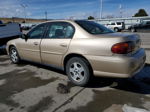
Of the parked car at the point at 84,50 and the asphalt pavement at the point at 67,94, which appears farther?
the parked car at the point at 84,50

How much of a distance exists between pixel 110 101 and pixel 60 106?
100 cm

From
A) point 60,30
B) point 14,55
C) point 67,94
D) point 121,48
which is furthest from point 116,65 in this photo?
point 14,55

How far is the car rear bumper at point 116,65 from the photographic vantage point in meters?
3.28

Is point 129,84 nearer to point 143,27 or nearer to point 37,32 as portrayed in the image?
point 37,32

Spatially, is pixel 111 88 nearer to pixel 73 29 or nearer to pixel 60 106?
pixel 60 106

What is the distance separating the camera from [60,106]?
3.12 metres

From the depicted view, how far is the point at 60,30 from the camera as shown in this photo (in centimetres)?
435

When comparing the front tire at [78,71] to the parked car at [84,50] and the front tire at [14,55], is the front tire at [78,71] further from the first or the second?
the front tire at [14,55]

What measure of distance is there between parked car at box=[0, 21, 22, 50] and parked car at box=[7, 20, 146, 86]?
346 cm

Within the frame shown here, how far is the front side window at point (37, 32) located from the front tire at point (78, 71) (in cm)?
138

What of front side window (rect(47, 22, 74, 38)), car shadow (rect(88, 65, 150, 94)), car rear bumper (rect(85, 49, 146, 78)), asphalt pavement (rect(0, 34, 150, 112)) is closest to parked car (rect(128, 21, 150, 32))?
asphalt pavement (rect(0, 34, 150, 112))

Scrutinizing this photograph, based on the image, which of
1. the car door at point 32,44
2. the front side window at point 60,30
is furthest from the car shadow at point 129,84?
the car door at point 32,44

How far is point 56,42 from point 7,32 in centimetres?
502

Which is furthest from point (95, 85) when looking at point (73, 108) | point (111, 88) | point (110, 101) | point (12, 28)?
point (12, 28)
